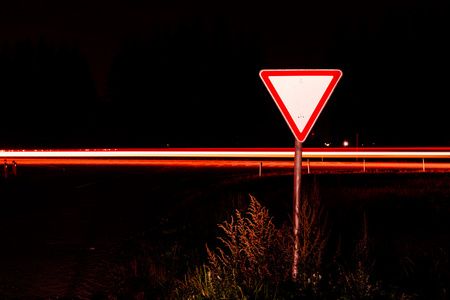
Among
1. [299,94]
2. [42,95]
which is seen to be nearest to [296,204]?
[299,94]

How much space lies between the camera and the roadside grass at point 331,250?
16.9 ft

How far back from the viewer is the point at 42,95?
7694 centimetres

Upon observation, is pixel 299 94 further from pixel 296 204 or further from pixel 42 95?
pixel 42 95

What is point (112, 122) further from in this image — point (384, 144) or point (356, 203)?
point (356, 203)

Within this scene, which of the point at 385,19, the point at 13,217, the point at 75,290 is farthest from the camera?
the point at 385,19

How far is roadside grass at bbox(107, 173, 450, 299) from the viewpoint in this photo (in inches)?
203

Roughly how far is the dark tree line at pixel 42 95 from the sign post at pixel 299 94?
243ft

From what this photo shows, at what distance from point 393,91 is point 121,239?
191 ft

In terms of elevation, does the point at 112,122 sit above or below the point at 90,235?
above

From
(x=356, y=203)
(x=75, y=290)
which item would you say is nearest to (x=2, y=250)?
(x=75, y=290)

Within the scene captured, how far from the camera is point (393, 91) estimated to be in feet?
203

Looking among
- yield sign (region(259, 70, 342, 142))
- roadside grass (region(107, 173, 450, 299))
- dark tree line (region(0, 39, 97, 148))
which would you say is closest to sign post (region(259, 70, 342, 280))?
yield sign (region(259, 70, 342, 142))

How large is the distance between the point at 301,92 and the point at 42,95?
255 feet

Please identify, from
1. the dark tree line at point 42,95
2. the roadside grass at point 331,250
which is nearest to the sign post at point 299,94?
the roadside grass at point 331,250
